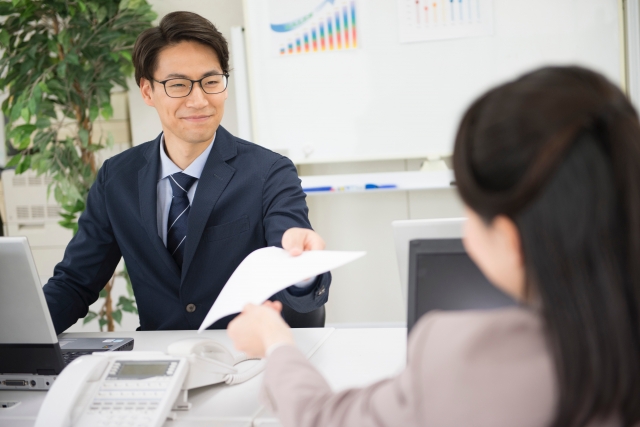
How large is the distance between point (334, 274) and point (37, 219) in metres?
1.63

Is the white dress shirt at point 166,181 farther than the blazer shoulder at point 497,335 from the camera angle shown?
Yes

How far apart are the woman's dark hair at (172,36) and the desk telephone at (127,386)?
0.94 metres

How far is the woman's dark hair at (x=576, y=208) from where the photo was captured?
22.6 inches

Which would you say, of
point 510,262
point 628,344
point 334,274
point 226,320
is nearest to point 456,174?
point 510,262

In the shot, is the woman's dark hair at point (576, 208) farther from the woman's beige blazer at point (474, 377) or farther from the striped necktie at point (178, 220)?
the striped necktie at point (178, 220)

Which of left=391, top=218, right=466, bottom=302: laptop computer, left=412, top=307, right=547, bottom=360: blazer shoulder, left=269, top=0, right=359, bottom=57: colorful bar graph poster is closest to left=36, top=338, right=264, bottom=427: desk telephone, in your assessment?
left=391, top=218, right=466, bottom=302: laptop computer

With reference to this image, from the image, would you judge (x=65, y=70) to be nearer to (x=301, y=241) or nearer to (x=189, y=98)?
(x=189, y=98)

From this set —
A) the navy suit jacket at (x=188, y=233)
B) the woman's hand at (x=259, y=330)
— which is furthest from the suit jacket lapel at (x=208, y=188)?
the woman's hand at (x=259, y=330)

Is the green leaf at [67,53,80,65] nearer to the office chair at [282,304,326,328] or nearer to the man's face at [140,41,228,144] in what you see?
the man's face at [140,41,228,144]

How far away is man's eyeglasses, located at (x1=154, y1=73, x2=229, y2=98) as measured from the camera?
1.84 m

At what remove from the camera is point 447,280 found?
43.8 inches

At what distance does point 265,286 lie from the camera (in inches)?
42.8

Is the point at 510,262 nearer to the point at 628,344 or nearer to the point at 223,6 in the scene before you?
the point at 628,344

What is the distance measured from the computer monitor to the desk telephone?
0.44 m
